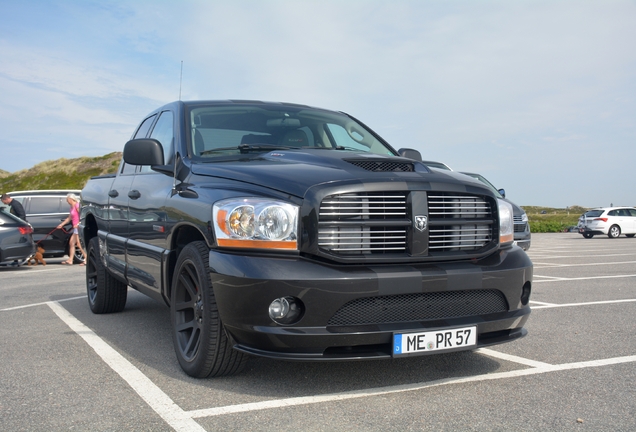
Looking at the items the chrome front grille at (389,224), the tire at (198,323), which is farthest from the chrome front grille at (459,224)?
the tire at (198,323)

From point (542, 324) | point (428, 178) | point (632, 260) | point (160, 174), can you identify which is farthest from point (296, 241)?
point (632, 260)

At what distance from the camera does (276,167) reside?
4.01 m

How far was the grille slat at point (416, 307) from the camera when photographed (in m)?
3.47

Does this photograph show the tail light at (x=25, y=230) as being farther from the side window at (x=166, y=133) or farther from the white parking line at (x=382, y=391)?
the white parking line at (x=382, y=391)

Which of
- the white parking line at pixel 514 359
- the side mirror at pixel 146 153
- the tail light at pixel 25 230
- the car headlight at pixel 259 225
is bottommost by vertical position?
the white parking line at pixel 514 359

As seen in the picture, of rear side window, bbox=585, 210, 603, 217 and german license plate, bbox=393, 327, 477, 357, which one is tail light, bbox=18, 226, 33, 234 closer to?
german license plate, bbox=393, 327, 477, 357

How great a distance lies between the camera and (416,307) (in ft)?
11.8

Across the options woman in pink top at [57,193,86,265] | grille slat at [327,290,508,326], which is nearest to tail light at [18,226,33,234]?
woman in pink top at [57,193,86,265]

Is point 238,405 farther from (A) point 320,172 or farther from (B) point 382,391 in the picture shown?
(A) point 320,172

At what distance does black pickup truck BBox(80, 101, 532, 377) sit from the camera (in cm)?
346

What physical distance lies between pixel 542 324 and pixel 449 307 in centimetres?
256

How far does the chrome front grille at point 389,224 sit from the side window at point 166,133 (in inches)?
76.1

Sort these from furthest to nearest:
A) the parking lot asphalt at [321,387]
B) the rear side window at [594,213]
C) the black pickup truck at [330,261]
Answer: the rear side window at [594,213]
the black pickup truck at [330,261]
the parking lot asphalt at [321,387]

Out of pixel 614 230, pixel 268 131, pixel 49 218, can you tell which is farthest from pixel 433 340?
pixel 614 230
